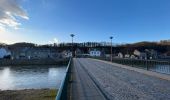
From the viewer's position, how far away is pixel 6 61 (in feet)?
427

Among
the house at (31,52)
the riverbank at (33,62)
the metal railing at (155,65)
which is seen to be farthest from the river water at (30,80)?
the house at (31,52)

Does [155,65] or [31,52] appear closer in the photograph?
[155,65]

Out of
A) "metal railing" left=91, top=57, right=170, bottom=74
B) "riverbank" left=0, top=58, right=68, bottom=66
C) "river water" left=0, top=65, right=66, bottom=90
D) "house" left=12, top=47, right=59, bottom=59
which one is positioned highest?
A: "house" left=12, top=47, right=59, bottom=59

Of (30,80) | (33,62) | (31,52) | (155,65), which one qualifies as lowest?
(30,80)

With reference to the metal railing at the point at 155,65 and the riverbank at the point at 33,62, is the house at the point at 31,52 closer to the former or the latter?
the riverbank at the point at 33,62

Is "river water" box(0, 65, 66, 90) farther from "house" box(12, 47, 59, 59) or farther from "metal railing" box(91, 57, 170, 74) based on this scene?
"house" box(12, 47, 59, 59)

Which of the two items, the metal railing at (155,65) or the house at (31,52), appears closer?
the metal railing at (155,65)

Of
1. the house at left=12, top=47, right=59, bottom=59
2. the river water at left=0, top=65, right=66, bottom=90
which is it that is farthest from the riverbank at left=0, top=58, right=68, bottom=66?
the river water at left=0, top=65, right=66, bottom=90

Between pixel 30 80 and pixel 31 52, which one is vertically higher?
pixel 31 52

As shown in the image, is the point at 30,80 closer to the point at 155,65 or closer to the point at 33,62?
the point at 155,65

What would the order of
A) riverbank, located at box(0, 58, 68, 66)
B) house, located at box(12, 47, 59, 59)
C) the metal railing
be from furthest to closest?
house, located at box(12, 47, 59, 59), riverbank, located at box(0, 58, 68, 66), the metal railing

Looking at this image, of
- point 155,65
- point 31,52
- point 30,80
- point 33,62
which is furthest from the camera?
point 31,52

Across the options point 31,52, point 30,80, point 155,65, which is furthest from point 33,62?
point 155,65

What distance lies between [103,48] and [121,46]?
1197 cm
